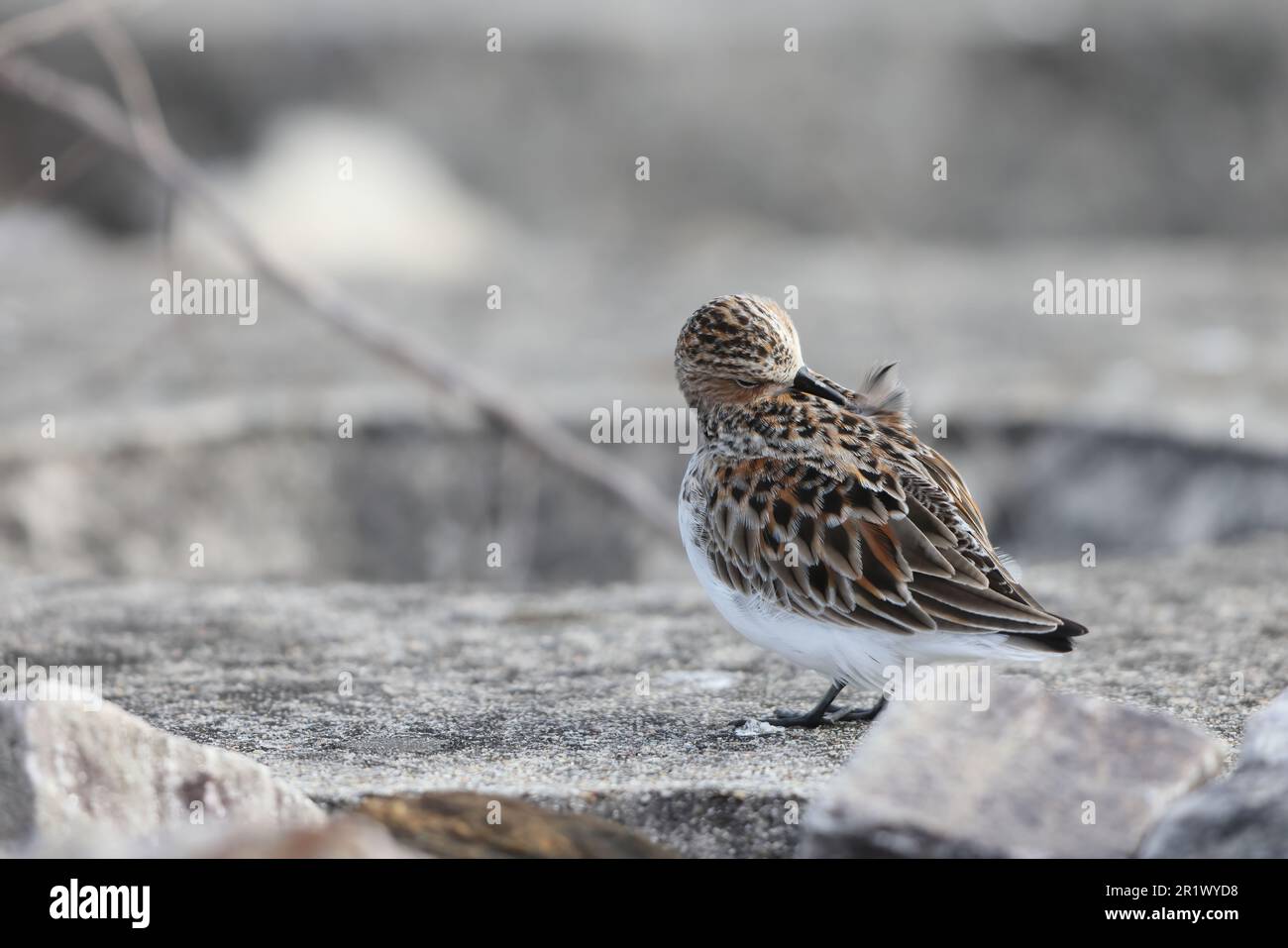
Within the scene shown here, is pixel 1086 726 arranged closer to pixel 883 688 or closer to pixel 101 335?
pixel 883 688

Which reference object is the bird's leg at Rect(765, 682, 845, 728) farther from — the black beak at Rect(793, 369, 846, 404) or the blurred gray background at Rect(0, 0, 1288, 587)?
the blurred gray background at Rect(0, 0, 1288, 587)

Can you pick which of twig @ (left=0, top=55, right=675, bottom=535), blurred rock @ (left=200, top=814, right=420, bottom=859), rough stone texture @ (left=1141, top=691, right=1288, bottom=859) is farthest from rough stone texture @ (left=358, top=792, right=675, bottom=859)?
twig @ (left=0, top=55, right=675, bottom=535)

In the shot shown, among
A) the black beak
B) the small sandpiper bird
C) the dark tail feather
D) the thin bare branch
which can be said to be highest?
the thin bare branch

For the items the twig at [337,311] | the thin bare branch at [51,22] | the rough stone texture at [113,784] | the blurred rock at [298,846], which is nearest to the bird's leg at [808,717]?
the rough stone texture at [113,784]

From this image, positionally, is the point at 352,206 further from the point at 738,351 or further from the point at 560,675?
the point at 738,351

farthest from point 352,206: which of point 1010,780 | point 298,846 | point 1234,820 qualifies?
point 1234,820
